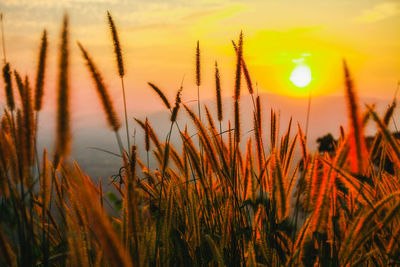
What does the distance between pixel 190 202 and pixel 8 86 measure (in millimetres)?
1076

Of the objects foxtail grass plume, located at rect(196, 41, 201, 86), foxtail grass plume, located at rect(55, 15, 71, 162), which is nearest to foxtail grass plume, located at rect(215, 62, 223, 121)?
foxtail grass plume, located at rect(196, 41, 201, 86)

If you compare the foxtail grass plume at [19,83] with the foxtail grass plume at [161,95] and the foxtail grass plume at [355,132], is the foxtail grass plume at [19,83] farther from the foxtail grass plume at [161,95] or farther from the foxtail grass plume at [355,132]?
the foxtail grass plume at [355,132]

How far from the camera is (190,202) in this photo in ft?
6.84

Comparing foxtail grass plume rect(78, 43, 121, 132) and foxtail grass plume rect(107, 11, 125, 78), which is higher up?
foxtail grass plume rect(107, 11, 125, 78)

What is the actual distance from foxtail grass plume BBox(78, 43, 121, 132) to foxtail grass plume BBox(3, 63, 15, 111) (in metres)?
0.41

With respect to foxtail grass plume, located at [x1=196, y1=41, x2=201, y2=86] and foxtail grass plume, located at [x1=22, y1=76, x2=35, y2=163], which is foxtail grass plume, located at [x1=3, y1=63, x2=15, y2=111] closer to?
foxtail grass plume, located at [x1=22, y1=76, x2=35, y2=163]

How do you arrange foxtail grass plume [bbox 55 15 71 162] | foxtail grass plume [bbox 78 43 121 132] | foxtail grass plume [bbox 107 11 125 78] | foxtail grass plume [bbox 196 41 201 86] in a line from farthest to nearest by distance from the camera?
1. foxtail grass plume [bbox 196 41 201 86]
2. foxtail grass plume [bbox 107 11 125 78]
3. foxtail grass plume [bbox 78 43 121 132]
4. foxtail grass plume [bbox 55 15 71 162]

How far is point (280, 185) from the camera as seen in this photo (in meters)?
1.55

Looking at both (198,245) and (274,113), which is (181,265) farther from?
(274,113)

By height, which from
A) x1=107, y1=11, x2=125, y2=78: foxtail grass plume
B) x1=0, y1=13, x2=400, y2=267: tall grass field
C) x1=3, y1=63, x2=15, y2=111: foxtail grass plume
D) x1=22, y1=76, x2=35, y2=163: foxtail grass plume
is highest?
x1=107, y1=11, x2=125, y2=78: foxtail grass plume

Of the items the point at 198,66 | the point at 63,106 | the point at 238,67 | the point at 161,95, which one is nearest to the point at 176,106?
the point at 161,95

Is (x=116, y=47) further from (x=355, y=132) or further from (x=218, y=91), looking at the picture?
(x=355, y=132)

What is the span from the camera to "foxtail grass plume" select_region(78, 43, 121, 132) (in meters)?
1.27

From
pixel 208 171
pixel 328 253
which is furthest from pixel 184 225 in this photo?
pixel 328 253
